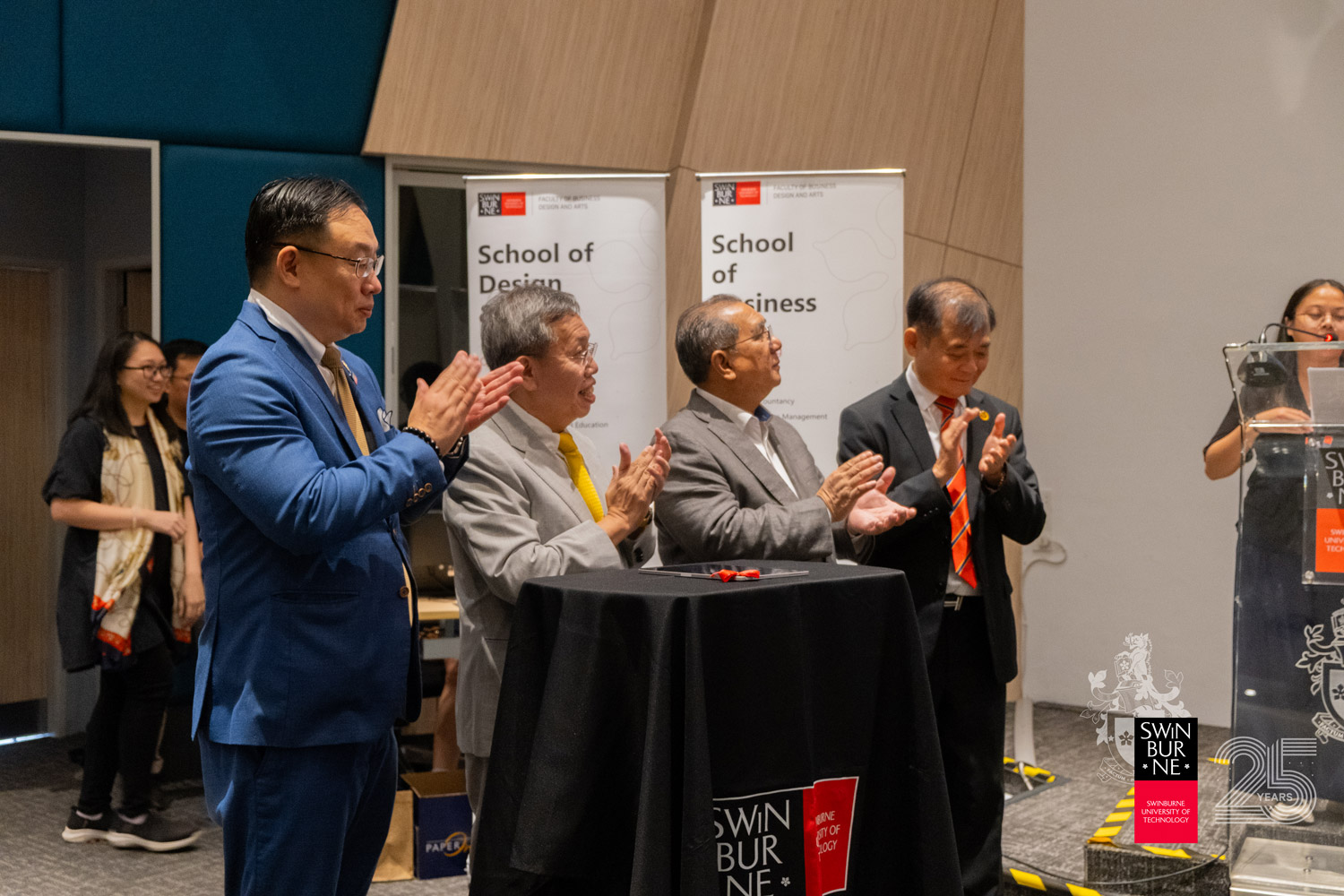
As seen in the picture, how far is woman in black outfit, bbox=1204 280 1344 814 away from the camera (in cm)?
248

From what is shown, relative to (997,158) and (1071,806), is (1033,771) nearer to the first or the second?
(1071,806)

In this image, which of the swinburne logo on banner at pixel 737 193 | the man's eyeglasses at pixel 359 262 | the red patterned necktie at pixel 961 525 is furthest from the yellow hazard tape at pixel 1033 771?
the man's eyeglasses at pixel 359 262

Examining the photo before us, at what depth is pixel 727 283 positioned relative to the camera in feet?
13.4

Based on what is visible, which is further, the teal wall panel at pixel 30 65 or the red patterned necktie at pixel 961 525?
the teal wall panel at pixel 30 65

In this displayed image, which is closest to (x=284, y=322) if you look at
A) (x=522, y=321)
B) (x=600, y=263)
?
(x=522, y=321)

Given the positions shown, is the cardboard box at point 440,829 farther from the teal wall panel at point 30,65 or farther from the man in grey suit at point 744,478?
the teal wall panel at point 30,65

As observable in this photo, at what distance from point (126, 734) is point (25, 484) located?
1494mm

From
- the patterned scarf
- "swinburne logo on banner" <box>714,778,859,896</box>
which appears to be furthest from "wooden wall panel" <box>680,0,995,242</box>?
"swinburne logo on banner" <box>714,778,859,896</box>

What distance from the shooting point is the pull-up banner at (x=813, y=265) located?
4074 mm

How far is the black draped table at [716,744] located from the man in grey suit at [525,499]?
0.17 m

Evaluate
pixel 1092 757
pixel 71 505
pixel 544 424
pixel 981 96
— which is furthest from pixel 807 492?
pixel 981 96

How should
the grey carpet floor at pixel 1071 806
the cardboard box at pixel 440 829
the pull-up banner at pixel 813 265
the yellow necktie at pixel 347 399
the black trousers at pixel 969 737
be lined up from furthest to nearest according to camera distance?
the pull-up banner at pixel 813 265
the cardboard box at pixel 440 829
the black trousers at pixel 969 737
the grey carpet floor at pixel 1071 806
the yellow necktie at pixel 347 399

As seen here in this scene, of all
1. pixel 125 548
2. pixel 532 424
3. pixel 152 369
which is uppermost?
pixel 152 369

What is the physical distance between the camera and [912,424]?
3066 mm
